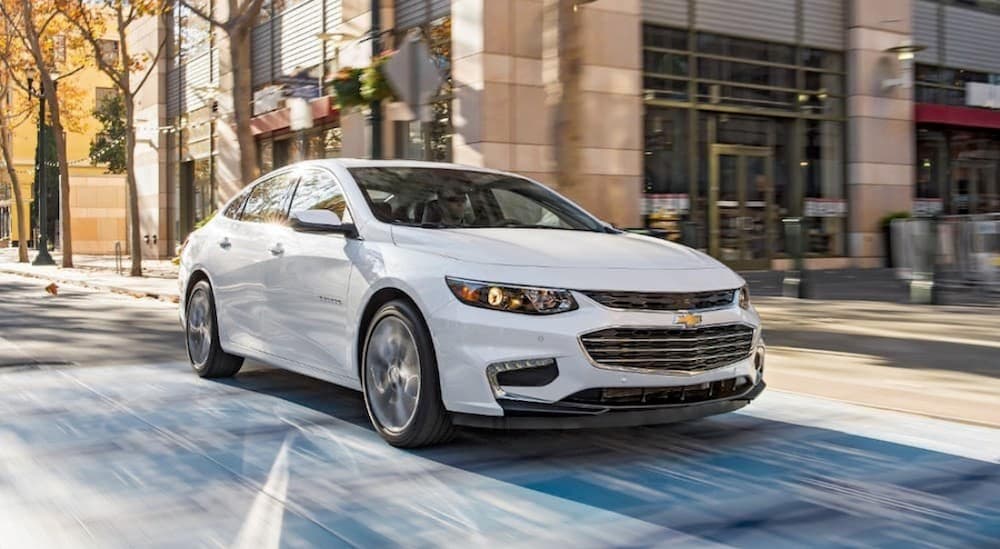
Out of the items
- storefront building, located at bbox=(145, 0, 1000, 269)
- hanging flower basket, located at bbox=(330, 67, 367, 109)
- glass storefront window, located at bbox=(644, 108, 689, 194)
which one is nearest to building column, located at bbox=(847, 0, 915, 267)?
storefront building, located at bbox=(145, 0, 1000, 269)

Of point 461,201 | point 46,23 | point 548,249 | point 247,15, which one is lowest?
point 548,249

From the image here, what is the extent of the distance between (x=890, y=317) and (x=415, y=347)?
26.6 feet

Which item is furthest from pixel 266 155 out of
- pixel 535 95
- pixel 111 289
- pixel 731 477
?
pixel 731 477

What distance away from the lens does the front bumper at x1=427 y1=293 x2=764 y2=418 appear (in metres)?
4.73

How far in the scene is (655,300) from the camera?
490cm

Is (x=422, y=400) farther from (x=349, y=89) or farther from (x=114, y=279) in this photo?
(x=114, y=279)

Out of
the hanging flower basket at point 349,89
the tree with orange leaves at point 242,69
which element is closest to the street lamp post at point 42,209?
the tree with orange leaves at point 242,69

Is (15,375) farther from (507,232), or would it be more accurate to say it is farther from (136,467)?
(507,232)

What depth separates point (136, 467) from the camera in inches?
198

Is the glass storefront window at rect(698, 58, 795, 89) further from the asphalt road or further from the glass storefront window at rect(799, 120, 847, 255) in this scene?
the asphalt road

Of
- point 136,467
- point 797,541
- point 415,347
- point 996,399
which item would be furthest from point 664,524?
point 996,399

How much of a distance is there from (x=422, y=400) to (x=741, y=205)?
16.4 metres

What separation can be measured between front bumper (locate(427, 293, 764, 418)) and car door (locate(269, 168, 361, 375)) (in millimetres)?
1029

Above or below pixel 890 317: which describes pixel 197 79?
→ above
